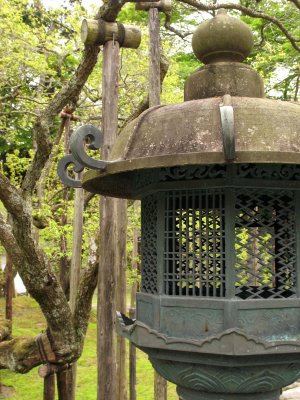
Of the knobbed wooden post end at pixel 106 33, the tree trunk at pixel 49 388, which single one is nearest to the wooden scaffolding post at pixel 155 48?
the knobbed wooden post end at pixel 106 33

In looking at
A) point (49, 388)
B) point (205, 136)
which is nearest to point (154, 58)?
point (205, 136)

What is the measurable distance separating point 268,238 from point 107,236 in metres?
2.15

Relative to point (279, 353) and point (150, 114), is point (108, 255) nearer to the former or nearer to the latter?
point (150, 114)

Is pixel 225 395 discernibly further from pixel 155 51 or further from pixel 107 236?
pixel 155 51

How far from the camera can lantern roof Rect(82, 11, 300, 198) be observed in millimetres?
2152

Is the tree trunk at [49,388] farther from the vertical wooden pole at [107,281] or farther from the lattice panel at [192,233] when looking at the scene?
the lattice panel at [192,233]

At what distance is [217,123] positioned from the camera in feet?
7.55

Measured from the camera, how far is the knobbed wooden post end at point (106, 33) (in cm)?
449

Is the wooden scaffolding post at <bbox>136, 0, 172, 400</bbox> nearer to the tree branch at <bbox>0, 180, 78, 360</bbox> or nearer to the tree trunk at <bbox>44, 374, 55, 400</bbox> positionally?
the tree branch at <bbox>0, 180, 78, 360</bbox>

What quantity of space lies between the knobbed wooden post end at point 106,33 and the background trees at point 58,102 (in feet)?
0.33

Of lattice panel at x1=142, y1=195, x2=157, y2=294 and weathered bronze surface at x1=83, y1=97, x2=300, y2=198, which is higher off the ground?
weathered bronze surface at x1=83, y1=97, x2=300, y2=198

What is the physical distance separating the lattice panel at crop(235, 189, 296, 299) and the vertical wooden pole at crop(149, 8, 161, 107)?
3.26 m

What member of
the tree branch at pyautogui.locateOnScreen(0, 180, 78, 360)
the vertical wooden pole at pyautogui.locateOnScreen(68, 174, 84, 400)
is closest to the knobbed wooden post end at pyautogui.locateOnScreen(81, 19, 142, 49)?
the tree branch at pyautogui.locateOnScreen(0, 180, 78, 360)

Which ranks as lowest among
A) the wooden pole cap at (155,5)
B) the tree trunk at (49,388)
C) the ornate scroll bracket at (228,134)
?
the tree trunk at (49,388)
